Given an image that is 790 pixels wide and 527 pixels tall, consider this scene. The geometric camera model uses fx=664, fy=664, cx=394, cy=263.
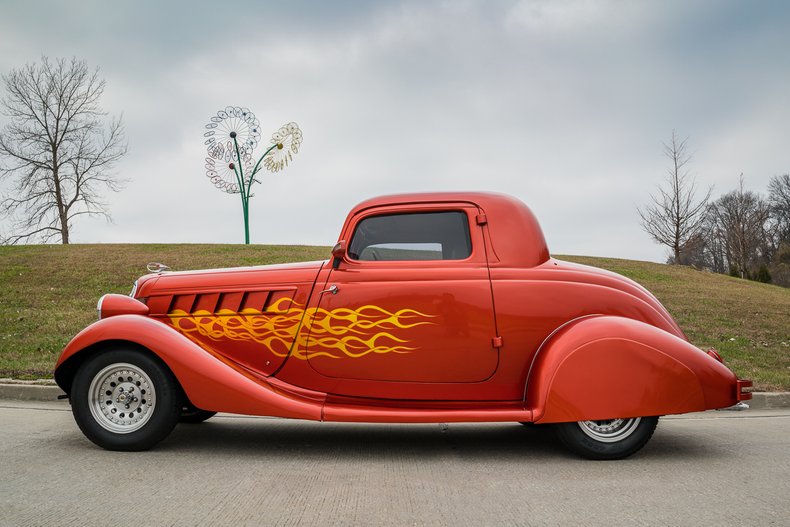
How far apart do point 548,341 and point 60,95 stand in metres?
38.6

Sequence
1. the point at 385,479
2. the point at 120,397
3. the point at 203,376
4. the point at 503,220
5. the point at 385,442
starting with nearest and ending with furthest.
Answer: the point at 385,479 < the point at 203,376 < the point at 120,397 < the point at 503,220 < the point at 385,442

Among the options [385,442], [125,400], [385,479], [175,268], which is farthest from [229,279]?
[175,268]

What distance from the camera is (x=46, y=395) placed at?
810 cm

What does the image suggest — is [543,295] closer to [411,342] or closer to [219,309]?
[411,342]

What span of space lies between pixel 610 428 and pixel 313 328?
2385mm

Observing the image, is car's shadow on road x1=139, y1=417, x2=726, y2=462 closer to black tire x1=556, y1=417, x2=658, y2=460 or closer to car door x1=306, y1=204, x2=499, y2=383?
black tire x1=556, y1=417, x2=658, y2=460

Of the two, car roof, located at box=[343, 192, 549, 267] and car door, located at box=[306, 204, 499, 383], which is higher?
car roof, located at box=[343, 192, 549, 267]

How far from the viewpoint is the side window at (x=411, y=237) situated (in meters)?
5.36

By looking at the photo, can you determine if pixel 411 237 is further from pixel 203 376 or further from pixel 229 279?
pixel 203 376

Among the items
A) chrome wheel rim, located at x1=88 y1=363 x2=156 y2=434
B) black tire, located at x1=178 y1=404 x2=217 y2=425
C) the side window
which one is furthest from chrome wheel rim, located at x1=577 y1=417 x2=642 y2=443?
black tire, located at x1=178 y1=404 x2=217 y2=425

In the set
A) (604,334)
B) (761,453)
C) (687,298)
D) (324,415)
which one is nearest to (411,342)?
(324,415)

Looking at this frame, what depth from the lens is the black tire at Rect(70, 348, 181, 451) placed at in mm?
5109

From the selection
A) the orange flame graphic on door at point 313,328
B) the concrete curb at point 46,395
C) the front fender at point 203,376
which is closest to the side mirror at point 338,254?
the orange flame graphic on door at point 313,328

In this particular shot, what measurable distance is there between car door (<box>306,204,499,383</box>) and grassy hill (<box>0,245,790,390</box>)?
566cm
